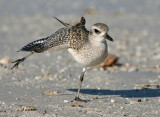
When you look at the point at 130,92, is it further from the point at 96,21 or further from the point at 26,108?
the point at 96,21

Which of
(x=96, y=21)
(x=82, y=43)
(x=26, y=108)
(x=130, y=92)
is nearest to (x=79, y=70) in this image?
(x=130, y=92)

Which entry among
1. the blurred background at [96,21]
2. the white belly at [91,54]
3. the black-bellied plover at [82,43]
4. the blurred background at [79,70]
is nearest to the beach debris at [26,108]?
the blurred background at [79,70]

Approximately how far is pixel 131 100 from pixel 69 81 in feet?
5.61

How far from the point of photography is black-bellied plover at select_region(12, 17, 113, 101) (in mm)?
6207

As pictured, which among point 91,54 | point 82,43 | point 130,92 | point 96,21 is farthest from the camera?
point 96,21

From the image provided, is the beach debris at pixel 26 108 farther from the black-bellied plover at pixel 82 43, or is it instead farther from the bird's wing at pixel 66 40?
the bird's wing at pixel 66 40

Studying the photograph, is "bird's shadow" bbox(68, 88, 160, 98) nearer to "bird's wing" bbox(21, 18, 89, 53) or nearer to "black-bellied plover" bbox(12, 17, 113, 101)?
"black-bellied plover" bbox(12, 17, 113, 101)

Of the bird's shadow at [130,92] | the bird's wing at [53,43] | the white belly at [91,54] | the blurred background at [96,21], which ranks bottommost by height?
the bird's shadow at [130,92]

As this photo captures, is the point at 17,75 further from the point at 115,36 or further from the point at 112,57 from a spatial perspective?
the point at 115,36

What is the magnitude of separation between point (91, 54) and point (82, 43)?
0.24 metres

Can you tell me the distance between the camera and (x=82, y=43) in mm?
6387

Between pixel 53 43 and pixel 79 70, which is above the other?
pixel 53 43

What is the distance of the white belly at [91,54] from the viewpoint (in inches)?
246

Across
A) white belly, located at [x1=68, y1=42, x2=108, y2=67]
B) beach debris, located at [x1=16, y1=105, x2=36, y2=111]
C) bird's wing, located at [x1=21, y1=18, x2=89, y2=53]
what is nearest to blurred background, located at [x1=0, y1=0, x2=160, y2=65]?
bird's wing, located at [x1=21, y1=18, x2=89, y2=53]
